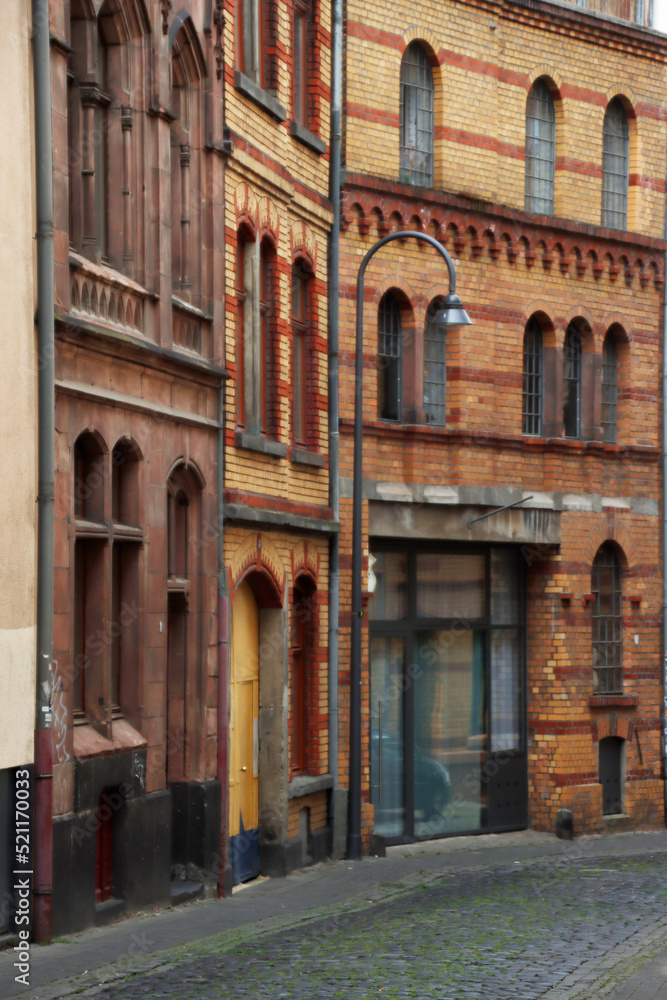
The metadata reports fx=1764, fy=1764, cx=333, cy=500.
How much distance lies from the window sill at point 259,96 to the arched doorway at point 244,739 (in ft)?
→ 17.0

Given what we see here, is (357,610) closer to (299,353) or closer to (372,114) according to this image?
(299,353)

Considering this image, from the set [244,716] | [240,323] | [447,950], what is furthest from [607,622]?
[447,950]

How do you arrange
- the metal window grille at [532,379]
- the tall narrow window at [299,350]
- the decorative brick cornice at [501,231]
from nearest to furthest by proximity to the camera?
the tall narrow window at [299,350] → the decorative brick cornice at [501,231] → the metal window grille at [532,379]

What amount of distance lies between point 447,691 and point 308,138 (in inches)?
301

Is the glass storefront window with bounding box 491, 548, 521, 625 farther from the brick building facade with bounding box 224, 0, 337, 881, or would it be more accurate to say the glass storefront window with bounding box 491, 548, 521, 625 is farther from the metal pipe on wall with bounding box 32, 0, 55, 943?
the metal pipe on wall with bounding box 32, 0, 55, 943

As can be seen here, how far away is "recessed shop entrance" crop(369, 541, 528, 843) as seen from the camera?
22.8 metres

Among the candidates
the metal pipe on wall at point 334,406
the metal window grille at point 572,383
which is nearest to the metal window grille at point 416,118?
the metal pipe on wall at point 334,406

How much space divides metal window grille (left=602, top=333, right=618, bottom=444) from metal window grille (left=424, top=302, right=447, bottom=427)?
342cm

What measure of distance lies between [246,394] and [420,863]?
5.96 m

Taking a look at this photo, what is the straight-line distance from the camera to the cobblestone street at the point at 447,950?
39.4ft

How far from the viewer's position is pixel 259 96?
747 inches

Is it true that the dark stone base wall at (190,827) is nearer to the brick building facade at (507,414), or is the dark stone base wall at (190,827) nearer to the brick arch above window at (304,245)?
the brick building facade at (507,414)

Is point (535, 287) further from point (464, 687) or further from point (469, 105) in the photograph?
point (464, 687)

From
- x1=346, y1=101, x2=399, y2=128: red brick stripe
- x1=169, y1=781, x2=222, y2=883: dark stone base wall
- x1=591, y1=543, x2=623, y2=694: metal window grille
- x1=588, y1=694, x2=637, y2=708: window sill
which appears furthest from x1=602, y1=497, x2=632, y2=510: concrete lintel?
x1=169, y1=781, x2=222, y2=883: dark stone base wall
